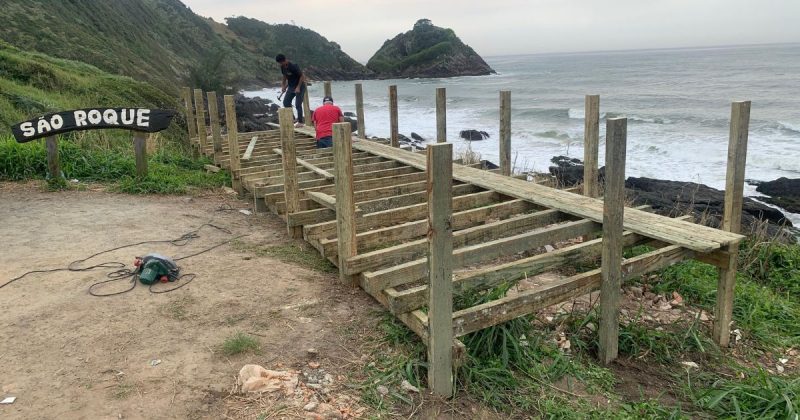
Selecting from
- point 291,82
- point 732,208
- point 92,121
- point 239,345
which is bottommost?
point 239,345

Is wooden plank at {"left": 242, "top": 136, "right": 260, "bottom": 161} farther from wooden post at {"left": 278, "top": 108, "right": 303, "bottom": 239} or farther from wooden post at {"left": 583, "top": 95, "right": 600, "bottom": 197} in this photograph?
wooden post at {"left": 583, "top": 95, "right": 600, "bottom": 197}

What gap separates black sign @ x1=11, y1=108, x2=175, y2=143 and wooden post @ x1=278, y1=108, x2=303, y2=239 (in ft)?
11.0

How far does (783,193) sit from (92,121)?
49.7 ft

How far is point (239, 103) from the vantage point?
31.2m

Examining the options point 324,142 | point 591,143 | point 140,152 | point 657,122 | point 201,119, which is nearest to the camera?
point 591,143

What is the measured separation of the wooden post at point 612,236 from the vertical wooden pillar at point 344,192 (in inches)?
76.8

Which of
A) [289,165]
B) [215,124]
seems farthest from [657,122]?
[289,165]

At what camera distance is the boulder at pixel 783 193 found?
1358 centimetres

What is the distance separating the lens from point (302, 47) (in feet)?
314

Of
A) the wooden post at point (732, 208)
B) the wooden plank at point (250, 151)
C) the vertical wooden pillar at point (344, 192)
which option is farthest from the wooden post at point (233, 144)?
the wooden post at point (732, 208)

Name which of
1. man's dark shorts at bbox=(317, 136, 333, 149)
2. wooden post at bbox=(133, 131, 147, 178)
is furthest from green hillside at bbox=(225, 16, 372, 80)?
wooden post at bbox=(133, 131, 147, 178)

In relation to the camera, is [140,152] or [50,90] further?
[50,90]

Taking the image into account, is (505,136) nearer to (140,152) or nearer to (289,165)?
(289,165)

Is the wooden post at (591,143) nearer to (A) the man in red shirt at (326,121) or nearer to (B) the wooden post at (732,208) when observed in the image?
(B) the wooden post at (732,208)
